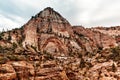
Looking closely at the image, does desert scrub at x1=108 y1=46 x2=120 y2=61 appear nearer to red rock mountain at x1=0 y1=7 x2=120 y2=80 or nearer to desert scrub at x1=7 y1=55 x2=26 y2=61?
red rock mountain at x1=0 y1=7 x2=120 y2=80

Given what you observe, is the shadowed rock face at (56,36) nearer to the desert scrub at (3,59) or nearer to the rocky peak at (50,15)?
the rocky peak at (50,15)

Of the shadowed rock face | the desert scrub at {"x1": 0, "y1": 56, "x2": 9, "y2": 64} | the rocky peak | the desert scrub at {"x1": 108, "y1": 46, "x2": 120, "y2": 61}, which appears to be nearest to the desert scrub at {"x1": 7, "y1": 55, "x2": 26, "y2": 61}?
the desert scrub at {"x1": 0, "y1": 56, "x2": 9, "y2": 64}

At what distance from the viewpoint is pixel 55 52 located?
262 ft

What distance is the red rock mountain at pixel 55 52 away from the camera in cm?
5653

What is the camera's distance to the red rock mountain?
5653 centimetres

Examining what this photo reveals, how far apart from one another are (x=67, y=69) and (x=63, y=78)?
657 cm

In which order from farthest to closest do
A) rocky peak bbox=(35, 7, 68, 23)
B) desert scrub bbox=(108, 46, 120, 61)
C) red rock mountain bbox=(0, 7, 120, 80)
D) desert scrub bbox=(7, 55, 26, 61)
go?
rocky peak bbox=(35, 7, 68, 23) < desert scrub bbox=(108, 46, 120, 61) < red rock mountain bbox=(0, 7, 120, 80) < desert scrub bbox=(7, 55, 26, 61)

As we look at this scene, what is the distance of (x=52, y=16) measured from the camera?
8969 cm

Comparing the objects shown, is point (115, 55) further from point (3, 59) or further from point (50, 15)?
point (3, 59)

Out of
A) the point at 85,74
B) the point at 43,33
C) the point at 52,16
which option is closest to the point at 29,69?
the point at 85,74

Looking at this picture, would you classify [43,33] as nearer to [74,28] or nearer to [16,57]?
[74,28]

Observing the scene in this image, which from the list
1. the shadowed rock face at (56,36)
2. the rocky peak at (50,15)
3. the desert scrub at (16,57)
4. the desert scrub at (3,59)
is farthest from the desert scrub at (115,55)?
the desert scrub at (3,59)

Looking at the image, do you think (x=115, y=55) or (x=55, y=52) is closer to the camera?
(x=115, y=55)

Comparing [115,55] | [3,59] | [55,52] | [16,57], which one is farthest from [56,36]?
[3,59]
